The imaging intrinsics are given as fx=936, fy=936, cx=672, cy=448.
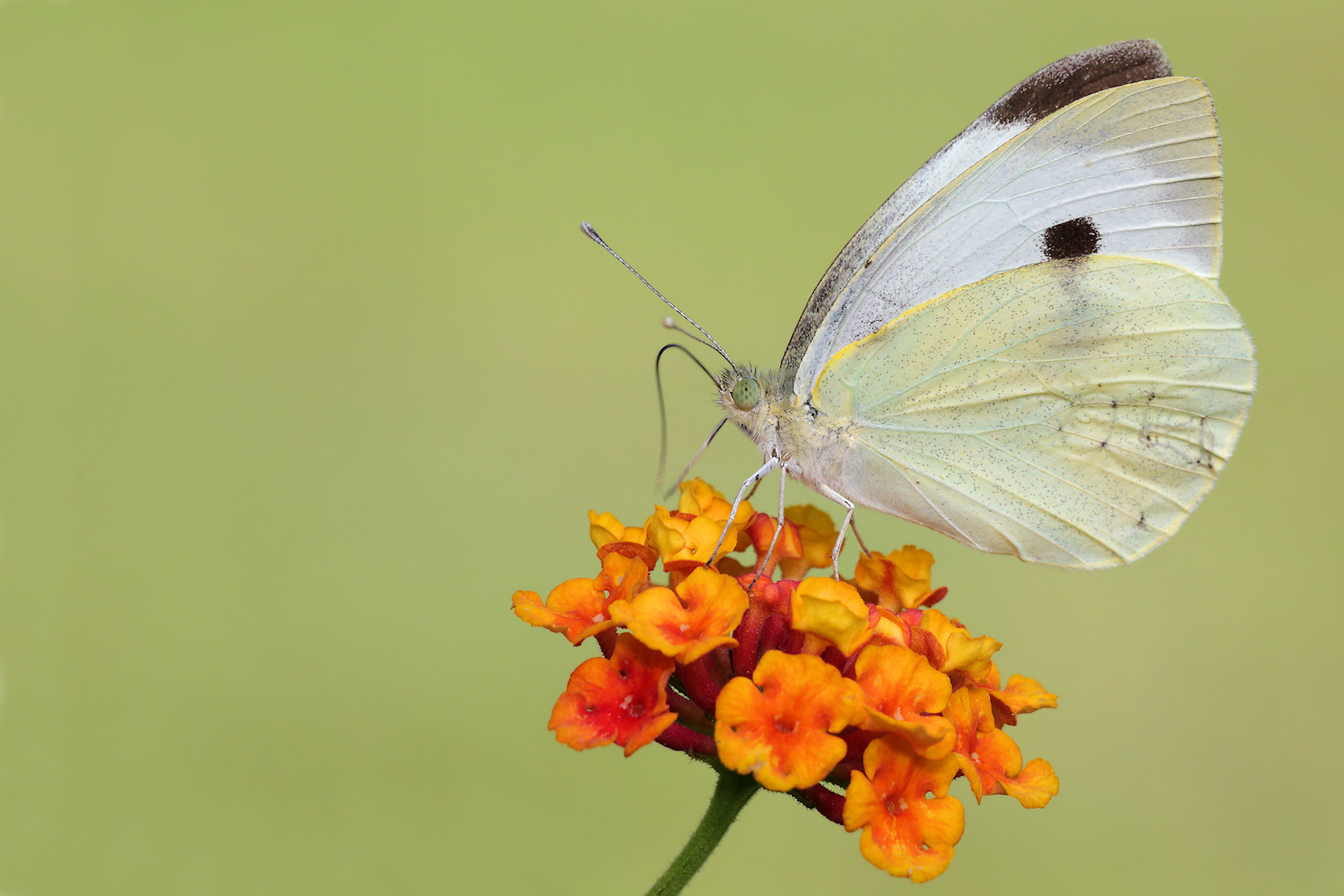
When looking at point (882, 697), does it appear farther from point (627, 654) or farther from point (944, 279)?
point (944, 279)

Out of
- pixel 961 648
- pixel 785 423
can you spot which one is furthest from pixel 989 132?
pixel 961 648

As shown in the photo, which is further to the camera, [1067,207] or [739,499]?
[1067,207]

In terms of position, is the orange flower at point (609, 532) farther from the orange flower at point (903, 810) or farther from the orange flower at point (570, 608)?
the orange flower at point (903, 810)

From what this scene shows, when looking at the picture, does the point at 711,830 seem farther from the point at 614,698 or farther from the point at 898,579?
the point at 898,579

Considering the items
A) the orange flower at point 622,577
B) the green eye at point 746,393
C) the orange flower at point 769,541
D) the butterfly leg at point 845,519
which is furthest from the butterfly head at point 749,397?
the orange flower at point 622,577

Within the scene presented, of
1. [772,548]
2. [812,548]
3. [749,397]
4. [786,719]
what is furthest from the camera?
[749,397]

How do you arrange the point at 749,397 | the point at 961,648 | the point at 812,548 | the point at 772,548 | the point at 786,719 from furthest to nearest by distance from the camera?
the point at 749,397, the point at 812,548, the point at 772,548, the point at 961,648, the point at 786,719

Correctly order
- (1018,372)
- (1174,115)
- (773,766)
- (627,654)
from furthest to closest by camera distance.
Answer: (1018,372), (1174,115), (627,654), (773,766)

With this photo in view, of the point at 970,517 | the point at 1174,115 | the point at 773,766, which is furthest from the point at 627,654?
the point at 1174,115
